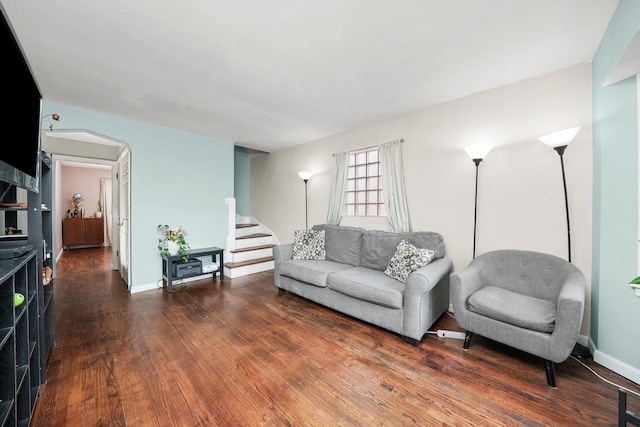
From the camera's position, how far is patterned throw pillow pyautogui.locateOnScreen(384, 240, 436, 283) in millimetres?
2609

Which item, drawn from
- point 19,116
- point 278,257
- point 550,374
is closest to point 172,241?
point 278,257

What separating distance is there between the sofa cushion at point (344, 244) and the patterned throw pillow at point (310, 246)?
101mm

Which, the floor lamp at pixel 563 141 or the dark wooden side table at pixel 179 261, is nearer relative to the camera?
the floor lamp at pixel 563 141

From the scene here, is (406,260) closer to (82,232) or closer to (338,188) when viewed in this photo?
(338,188)

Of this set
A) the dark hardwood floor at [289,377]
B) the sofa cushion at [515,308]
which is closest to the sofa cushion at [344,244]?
the dark hardwood floor at [289,377]

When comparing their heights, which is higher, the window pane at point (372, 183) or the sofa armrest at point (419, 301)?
the window pane at point (372, 183)

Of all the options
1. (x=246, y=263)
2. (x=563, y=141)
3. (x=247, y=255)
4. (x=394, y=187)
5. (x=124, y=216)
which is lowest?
(x=246, y=263)

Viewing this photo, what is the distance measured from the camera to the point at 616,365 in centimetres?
184

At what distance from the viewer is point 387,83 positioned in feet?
8.36

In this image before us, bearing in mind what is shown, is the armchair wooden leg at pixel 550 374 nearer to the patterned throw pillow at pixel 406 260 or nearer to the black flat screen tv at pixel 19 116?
the patterned throw pillow at pixel 406 260

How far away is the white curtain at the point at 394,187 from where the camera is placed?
3.39 metres

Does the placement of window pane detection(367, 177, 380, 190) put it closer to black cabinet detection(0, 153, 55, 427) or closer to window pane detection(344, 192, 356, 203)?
window pane detection(344, 192, 356, 203)

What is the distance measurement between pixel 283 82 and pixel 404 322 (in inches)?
102

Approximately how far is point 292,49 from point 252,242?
12.6 ft
